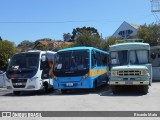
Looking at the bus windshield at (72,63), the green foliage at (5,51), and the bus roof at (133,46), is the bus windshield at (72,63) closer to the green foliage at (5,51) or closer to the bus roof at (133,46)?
the bus roof at (133,46)

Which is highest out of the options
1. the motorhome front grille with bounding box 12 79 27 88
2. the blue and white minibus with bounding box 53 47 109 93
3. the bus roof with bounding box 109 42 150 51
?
the bus roof with bounding box 109 42 150 51

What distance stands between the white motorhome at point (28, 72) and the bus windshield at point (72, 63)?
3.98 ft

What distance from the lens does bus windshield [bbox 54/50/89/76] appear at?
1889cm

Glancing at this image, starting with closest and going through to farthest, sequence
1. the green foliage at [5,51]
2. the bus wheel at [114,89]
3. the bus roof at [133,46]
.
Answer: the bus wheel at [114,89]
the bus roof at [133,46]
the green foliage at [5,51]

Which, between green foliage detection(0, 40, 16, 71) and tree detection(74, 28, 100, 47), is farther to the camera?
tree detection(74, 28, 100, 47)

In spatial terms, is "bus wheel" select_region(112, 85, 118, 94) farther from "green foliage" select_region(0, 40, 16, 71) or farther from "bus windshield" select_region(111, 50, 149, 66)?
"green foliage" select_region(0, 40, 16, 71)

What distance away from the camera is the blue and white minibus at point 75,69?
18.8m

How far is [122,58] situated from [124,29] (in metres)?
56.2

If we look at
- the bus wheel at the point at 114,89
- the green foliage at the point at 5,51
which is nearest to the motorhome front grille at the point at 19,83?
the bus wheel at the point at 114,89

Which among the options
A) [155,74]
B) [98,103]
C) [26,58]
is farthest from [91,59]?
[155,74]

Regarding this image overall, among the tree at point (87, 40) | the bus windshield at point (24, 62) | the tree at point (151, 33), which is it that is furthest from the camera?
the tree at point (87, 40)

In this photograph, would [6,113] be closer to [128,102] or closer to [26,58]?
[128,102]

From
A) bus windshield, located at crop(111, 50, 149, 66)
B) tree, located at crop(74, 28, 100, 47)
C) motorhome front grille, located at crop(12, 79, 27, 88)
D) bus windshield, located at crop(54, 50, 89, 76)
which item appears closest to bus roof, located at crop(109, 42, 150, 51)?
bus windshield, located at crop(111, 50, 149, 66)

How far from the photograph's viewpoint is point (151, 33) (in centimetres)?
5147
